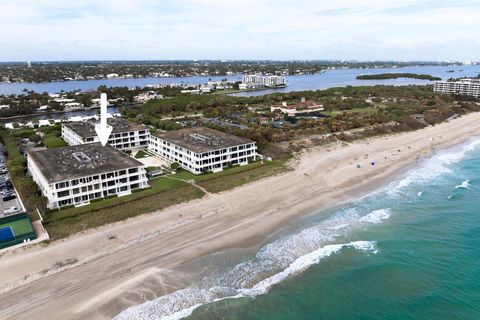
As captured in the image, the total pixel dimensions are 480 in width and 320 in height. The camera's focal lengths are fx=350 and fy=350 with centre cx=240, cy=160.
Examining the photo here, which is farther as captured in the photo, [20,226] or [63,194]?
[63,194]

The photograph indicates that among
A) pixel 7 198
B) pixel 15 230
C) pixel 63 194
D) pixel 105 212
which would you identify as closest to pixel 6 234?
pixel 15 230

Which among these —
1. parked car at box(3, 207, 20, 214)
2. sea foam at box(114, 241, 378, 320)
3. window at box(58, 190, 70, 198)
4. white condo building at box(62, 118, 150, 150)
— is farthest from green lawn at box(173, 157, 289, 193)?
parked car at box(3, 207, 20, 214)

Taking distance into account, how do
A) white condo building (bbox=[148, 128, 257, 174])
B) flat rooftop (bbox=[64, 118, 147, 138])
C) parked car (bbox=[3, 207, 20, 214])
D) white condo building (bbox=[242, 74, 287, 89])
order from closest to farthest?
1. parked car (bbox=[3, 207, 20, 214])
2. white condo building (bbox=[148, 128, 257, 174])
3. flat rooftop (bbox=[64, 118, 147, 138])
4. white condo building (bbox=[242, 74, 287, 89])

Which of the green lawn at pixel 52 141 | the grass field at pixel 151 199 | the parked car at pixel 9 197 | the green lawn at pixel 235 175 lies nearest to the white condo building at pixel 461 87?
the green lawn at pixel 235 175

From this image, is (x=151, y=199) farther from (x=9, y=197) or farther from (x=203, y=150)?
(x=9, y=197)

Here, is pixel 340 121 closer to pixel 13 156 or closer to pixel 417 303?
pixel 417 303

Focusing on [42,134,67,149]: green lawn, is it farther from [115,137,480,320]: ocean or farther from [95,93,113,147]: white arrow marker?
[115,137,480,320]: ocean

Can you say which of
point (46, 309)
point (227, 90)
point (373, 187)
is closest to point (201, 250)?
point (46, 309)

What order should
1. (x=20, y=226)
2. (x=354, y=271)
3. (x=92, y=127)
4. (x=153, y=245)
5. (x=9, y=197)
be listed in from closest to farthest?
1. (x=354, y=271)
2. (x=153, y=245)
3. (x=20, y=226)
4. (x=9, y=197)
5. (x=92, y=127)
